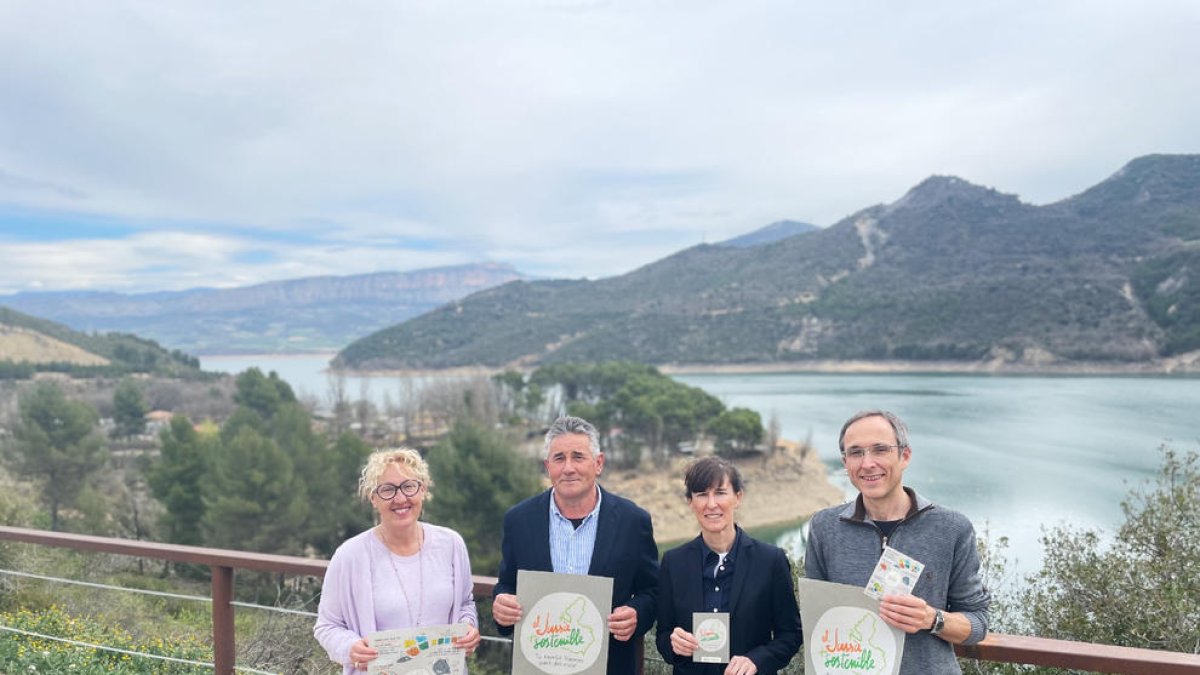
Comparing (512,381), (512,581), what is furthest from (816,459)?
(512,581)

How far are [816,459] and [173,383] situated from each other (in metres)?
42.8

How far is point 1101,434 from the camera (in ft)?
122

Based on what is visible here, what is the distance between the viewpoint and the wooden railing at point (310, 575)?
6.13 feet

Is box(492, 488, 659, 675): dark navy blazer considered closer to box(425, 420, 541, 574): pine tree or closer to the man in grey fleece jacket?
the man in grey fleece jacket

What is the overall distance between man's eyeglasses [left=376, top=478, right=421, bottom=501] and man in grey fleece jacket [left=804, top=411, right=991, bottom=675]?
1161 mm

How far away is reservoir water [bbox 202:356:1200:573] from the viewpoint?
83.5 feet

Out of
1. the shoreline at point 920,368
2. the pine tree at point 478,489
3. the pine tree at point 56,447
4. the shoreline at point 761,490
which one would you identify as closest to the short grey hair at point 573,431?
the pine tree at point 478,489

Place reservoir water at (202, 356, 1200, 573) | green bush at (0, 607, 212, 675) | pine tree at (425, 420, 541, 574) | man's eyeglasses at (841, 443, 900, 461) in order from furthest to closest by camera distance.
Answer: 1. reservoir water at (202, 356, 1200, 573)
2. pine tree at (425, 420, 541, 574)
3. green bush at (0, 607, 212, 675)
4. man's eyeglasses at (841, 443, 900, 461)

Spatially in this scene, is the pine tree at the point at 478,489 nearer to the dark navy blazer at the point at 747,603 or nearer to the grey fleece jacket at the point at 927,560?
the dark navy blazer at the point at 747,603

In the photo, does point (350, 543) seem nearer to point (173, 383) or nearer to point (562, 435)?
point (562, 435)

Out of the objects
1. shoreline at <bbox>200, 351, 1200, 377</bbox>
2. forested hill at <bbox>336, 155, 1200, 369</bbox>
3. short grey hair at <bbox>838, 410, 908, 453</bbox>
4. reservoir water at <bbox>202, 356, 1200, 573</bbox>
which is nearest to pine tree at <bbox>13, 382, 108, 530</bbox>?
reservoir water at <bbox>202, 356, 1200, 573</bbox>

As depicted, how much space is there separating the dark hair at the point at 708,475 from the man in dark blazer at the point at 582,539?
0.24 metres

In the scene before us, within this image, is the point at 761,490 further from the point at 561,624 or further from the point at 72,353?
the point at 72,353

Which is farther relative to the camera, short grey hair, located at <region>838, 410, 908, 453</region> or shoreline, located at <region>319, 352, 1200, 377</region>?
shoreline, located at <region>319, 352, 1200, 377</region>
